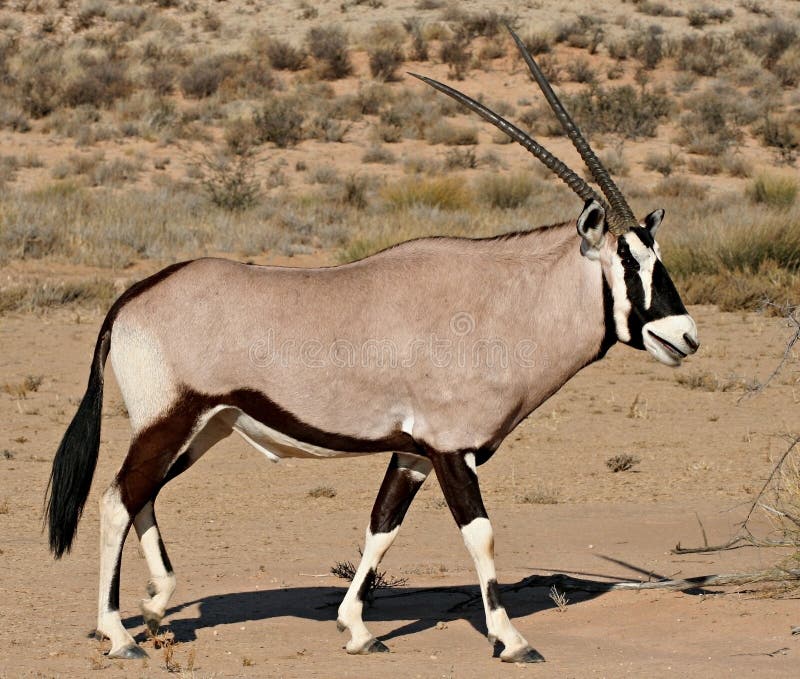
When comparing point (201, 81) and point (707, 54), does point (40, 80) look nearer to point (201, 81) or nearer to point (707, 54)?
point (201, 81)

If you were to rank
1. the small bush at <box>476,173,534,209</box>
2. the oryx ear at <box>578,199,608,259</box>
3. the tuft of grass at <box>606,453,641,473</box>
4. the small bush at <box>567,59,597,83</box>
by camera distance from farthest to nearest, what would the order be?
1. the small bush at <box>567,59,597,83</box>
2. the small bush at <box>476,173,534,209</box>
3. the tuft of grass at <box>606,453,641,473</box>
4. the oryx ear at <box>578,199,608,259</box>

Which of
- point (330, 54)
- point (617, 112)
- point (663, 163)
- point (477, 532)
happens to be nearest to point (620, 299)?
point (477, 532)

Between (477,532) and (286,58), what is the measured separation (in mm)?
35001

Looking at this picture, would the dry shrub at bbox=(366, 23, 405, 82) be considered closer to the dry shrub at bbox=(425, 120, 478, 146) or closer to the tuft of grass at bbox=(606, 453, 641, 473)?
the dry shrub at bbox=(425, 120, 478, 146)

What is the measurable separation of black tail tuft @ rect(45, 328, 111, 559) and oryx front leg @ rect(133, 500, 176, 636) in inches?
11.7

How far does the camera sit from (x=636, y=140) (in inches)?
1188

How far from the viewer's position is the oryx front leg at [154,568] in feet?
19.0

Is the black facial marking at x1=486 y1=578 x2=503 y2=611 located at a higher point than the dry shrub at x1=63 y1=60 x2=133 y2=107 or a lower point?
higher

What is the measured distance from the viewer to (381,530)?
229 inches

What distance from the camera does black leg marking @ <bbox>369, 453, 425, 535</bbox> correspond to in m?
5.80

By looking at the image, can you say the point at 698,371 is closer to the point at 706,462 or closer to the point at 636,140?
the point at 706,462

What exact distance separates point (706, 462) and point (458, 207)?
12.2 metres

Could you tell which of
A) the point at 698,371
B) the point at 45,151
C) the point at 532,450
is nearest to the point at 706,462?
the point at 532,450

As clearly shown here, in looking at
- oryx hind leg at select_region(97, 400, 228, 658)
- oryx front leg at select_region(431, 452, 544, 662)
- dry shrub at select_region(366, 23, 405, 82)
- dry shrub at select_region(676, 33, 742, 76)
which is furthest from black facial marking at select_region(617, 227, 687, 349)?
dry shrub at select_region(676, 33, 742, 76)
